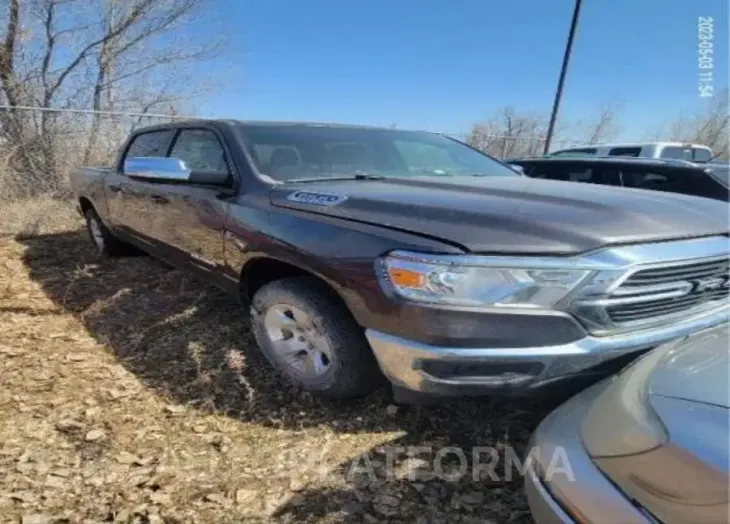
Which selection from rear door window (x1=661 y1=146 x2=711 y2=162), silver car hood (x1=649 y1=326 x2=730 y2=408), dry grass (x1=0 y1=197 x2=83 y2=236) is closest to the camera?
silver car hood (x1=649 y1=326 x2=730 y2=408)

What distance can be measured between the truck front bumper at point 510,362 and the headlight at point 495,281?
14 centimetres

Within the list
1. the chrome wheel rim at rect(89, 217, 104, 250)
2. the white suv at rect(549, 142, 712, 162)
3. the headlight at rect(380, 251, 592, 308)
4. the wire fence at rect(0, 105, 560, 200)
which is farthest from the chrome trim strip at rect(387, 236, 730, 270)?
the white suv at rect(549, 142, 712, 162)

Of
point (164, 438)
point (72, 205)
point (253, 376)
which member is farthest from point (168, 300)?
point (72, 205)

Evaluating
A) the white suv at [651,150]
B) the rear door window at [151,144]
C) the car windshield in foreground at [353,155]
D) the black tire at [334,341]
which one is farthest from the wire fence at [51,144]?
the white suv at [651,150]

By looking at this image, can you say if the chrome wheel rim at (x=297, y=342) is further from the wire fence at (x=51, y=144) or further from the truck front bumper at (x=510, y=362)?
the wire fence at (x=51, y=144)

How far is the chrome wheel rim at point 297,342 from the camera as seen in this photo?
2.53m

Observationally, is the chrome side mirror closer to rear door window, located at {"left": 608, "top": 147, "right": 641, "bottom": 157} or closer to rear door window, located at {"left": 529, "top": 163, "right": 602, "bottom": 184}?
rear door window, located at {"left": 529, "top": 163, "right": 602, "bottom": 184}

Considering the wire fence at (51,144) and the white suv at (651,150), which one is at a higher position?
the white suv at (651,150)

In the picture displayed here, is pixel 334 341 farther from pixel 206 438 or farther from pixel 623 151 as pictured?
pixel 623 151

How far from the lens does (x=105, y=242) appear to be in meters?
5.43

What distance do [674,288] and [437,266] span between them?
0.94m

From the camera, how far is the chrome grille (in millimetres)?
1970

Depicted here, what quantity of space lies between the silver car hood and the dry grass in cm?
694

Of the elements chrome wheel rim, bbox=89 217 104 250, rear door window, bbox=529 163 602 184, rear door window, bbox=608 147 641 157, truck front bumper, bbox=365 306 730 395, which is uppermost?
rear door window, bbox=608 147 641 157
